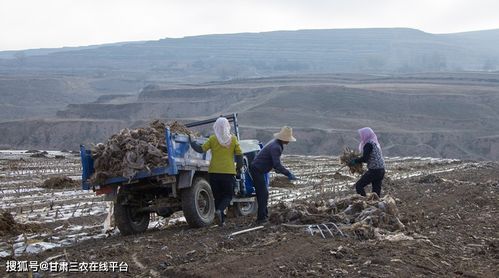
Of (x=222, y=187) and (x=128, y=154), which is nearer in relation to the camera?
(x=128, y=154)

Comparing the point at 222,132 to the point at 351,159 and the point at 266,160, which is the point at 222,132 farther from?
the point at 351,159

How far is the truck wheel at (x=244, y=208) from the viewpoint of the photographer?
12562mm

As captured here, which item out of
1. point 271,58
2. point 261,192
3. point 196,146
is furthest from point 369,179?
point 271,58

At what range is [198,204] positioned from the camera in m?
10.7

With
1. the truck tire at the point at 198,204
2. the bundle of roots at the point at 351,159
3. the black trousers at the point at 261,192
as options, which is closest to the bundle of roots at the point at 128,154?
the truck tire at the point at 198,204

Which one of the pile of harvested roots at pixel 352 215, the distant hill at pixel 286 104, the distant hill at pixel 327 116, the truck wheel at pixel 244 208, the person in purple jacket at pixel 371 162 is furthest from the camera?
the distant hill at pixel 286 104

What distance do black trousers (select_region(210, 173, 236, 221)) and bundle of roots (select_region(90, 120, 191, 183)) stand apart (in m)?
1.01

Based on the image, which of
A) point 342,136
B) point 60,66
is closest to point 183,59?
point 60,66

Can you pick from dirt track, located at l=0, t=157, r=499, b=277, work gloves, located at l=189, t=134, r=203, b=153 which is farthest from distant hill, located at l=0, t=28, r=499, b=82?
dirt track, located at l=0, t=157, r=499, b=277

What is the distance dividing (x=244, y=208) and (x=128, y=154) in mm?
3599

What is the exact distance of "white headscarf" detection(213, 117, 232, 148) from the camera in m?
10.3

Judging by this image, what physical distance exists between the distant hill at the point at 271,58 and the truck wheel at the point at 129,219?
133m

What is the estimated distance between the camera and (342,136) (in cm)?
5809

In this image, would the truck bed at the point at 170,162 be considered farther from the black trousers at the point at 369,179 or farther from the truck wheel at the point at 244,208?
the black trousers at the point at 369,179
